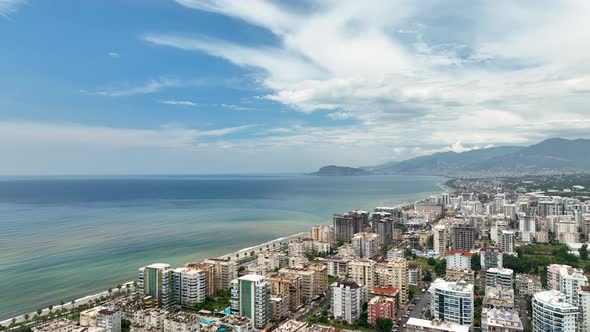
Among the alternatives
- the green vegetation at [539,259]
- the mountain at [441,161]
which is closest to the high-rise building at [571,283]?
the green vegetation at [539,259]

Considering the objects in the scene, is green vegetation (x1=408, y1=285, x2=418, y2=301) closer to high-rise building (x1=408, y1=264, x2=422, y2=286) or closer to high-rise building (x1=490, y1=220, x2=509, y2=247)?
high-rise building (x1=408, y1=264, x2=422, y2=286)

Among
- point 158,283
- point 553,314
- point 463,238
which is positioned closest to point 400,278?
point 553,314

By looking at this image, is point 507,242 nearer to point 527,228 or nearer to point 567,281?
point 527,228

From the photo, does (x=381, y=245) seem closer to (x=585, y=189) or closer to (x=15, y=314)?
(x=15, y=314)

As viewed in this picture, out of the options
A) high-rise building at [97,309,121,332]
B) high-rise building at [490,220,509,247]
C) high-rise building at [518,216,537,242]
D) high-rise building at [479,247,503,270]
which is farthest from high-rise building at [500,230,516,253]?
→ high-rise building at [97,309,121,332]

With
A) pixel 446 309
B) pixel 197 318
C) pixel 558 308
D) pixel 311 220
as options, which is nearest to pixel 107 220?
pixel 311 220

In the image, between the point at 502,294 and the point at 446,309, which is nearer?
the point at 446,309
